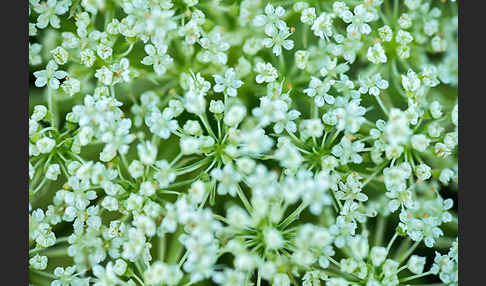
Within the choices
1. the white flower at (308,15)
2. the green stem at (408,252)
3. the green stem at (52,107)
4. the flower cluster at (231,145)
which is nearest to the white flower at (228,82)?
the flower cluster at (231,145)

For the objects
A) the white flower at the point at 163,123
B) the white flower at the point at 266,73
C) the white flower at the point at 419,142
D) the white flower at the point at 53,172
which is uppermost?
the white flower at the point at 266,73

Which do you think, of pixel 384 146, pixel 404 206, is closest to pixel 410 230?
pixel 404 206

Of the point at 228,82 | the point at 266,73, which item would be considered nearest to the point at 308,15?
the point at 266,73

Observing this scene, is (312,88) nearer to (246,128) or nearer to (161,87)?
(246,128)

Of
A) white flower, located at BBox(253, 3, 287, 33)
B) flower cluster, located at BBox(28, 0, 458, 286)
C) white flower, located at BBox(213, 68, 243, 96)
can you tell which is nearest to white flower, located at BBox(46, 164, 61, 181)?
flower cluster, located at BBox(28, 0, 458, 286)

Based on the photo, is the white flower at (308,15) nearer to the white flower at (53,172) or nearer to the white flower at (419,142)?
the white flower at (419,142)

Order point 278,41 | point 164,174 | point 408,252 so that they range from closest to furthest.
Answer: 1. point 164,174
2. point 408,252
3. point 278,41

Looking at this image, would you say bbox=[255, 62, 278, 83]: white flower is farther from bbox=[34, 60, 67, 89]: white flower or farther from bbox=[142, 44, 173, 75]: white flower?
bbox=[34, 60, 67, 89]: white flower

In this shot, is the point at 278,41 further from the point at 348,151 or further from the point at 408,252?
the point at 408,252

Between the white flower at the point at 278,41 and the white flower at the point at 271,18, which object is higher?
the white flower at the point at 271,18
